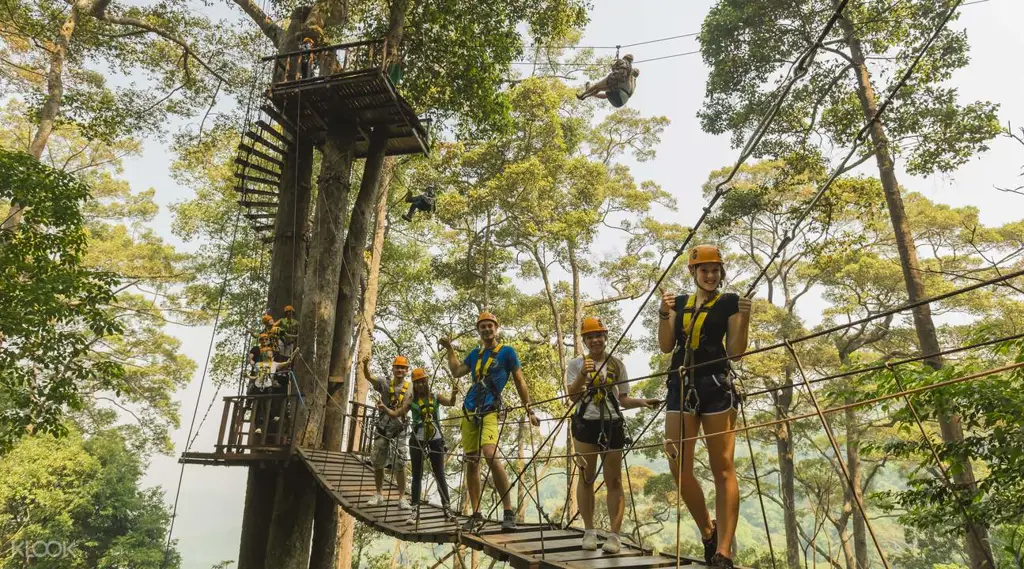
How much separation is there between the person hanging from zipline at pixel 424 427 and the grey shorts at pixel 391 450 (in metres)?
0.11

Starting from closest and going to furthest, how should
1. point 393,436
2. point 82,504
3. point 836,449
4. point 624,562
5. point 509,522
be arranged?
point 836,449
point 624,562
point 509,522
point 393,436
point 82,504

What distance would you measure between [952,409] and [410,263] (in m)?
14.0

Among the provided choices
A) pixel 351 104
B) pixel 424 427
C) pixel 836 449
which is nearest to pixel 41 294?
pixel 351 104

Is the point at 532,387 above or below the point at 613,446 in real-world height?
above

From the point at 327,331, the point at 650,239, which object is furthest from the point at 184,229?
the point at 650,239

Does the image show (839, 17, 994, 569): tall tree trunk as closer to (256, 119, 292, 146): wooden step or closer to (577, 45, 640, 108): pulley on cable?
(577, 45, 640, 108): pulley on cable

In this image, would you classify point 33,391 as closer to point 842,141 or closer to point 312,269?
point 312,269

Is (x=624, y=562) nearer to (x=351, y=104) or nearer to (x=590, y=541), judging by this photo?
(x=590, y=541)

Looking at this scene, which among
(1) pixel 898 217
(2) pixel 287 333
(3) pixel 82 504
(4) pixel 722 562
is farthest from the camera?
(3) pixel 82 504

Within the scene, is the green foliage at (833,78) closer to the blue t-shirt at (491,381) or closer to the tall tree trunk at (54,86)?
the blue t-shirt at (491,381)

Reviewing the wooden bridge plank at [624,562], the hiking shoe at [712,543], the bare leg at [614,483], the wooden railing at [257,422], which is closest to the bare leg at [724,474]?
the hiking shoe at [712,543]

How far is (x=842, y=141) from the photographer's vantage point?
921cm

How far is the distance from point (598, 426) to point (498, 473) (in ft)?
3.67

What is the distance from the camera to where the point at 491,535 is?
3494mm
